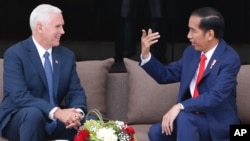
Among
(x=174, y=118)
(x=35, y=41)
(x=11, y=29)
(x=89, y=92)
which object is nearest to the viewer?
(x=174, y=118)

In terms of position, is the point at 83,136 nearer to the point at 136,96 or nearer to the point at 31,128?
the point at 31,128

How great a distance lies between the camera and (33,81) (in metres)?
4.79

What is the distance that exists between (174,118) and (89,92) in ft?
2.93

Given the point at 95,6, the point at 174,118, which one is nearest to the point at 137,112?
the point at 174,118

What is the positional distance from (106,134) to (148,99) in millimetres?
1452

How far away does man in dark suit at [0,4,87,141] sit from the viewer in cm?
458

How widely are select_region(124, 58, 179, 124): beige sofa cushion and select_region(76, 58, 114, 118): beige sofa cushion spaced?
0.20m

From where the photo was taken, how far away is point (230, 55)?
4645mm

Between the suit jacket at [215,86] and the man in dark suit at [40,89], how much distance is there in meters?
0.53

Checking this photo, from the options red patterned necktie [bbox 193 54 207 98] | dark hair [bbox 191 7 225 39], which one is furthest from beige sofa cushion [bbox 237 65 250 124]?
dark hair [bbox 191 7 225 39]

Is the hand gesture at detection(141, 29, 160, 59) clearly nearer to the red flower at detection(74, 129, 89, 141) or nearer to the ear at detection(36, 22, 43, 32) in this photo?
the ear at detection(36, 22, 43, 32)

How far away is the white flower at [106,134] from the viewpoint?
381cm

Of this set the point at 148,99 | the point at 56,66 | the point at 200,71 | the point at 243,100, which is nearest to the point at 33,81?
the point at 56,66

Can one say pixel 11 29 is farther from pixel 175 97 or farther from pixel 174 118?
pixel 174 118
